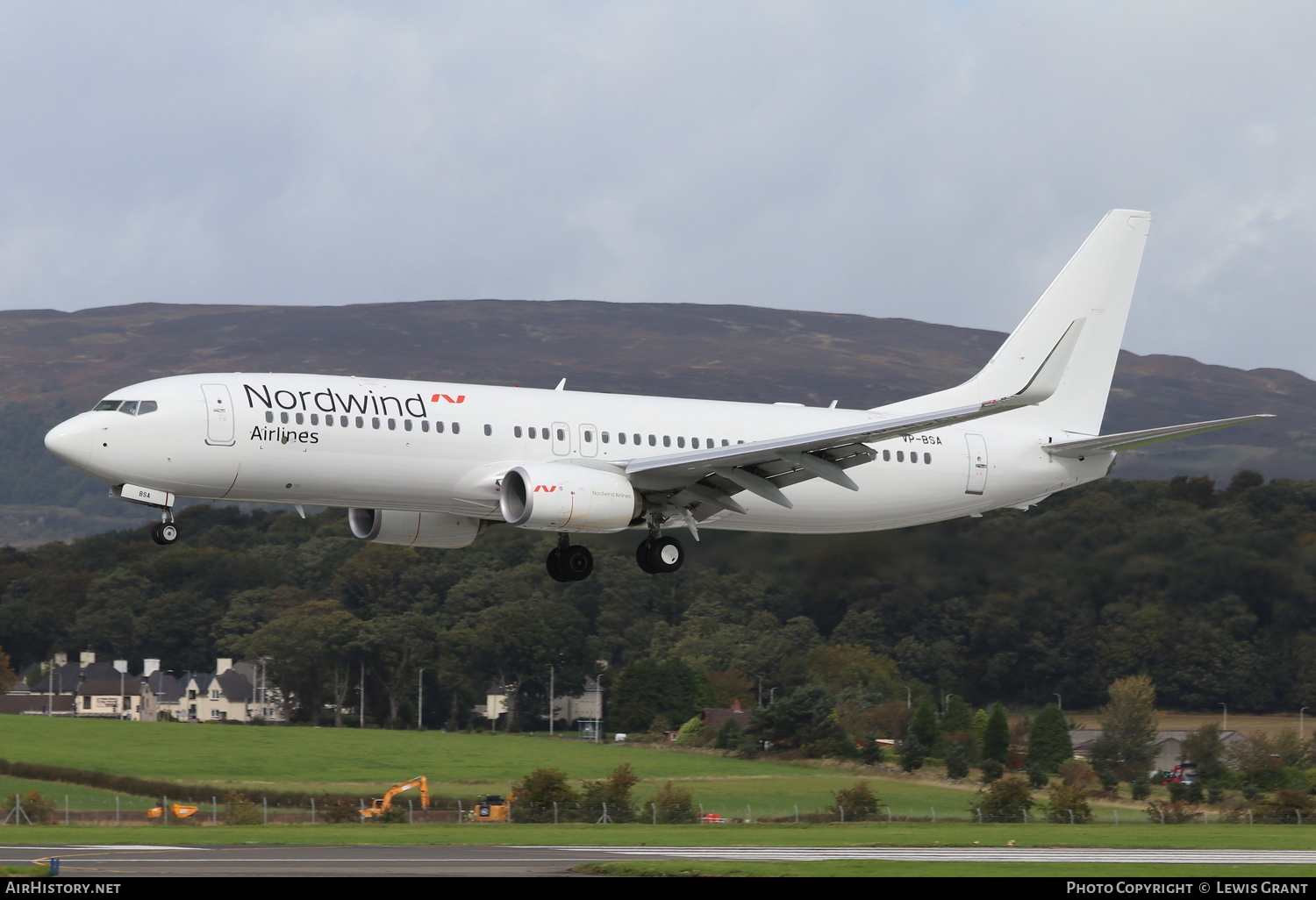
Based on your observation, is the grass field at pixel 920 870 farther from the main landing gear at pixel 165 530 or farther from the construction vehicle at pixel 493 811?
the construction vehicle at pixel 493 811

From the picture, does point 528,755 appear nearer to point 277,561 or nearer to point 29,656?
point 277,561

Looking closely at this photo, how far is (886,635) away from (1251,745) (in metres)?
16.7

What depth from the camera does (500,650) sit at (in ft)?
369

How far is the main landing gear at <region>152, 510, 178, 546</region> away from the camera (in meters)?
35.8

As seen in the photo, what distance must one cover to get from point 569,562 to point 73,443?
1242 centimetres

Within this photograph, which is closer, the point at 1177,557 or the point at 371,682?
the point at 1177,557

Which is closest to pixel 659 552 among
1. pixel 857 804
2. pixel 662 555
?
pixel 662 555

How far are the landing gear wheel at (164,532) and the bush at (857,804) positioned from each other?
37.6 meters

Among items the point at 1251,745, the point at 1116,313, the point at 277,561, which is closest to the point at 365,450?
the point at 1116,313

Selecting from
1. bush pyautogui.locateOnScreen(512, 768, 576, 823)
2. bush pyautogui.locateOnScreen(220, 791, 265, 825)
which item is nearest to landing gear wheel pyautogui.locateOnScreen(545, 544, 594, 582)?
bush pyautogui.locateOnScreen(512, 768, 576, 823)

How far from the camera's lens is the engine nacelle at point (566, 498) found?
36.9 m

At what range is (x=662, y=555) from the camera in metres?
40.6

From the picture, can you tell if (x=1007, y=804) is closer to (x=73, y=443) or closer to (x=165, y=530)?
(x=165, y=530)

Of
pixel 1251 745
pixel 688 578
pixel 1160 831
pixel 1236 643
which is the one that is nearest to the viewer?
pixel 1160 831
